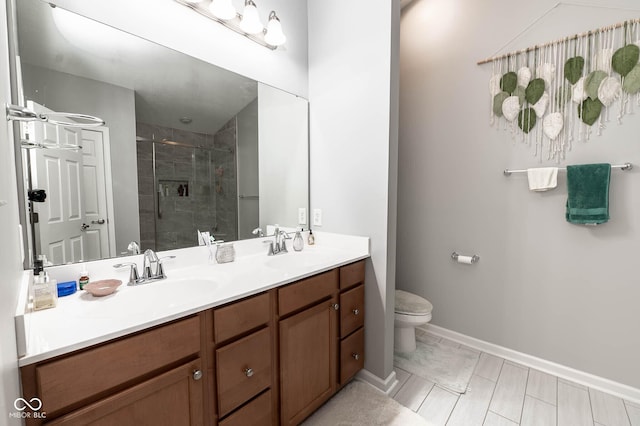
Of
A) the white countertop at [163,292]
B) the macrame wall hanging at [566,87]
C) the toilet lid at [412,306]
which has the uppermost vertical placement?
the macrame wall hanging at [566,87]

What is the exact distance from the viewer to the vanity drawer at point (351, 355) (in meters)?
1.59

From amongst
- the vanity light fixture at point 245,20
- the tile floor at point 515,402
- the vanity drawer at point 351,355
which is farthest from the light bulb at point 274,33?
the tile floor at point 515,402

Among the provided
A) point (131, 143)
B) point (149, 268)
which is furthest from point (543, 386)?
point (131, 143)

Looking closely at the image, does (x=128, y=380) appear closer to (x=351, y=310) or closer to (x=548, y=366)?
(x=351, y=310)

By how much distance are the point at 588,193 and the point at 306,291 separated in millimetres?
1756

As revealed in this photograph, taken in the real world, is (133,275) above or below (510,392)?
above

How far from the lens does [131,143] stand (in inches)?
49.8

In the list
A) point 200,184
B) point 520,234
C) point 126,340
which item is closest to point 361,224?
point 200,184

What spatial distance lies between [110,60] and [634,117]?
9.03 feet

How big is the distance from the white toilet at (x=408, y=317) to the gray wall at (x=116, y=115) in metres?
1.73

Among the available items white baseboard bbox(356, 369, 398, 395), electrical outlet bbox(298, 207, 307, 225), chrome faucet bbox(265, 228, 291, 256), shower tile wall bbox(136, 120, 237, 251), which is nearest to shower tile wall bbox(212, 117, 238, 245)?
shower tile wall bbox(136, 120, 237, 251)

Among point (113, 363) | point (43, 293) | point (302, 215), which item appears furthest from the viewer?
point (302, 215)

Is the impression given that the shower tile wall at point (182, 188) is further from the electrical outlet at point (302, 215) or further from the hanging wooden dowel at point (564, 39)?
the hanging wooden dowel at point (564, 39)

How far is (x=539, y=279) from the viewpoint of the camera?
1.87 meters
